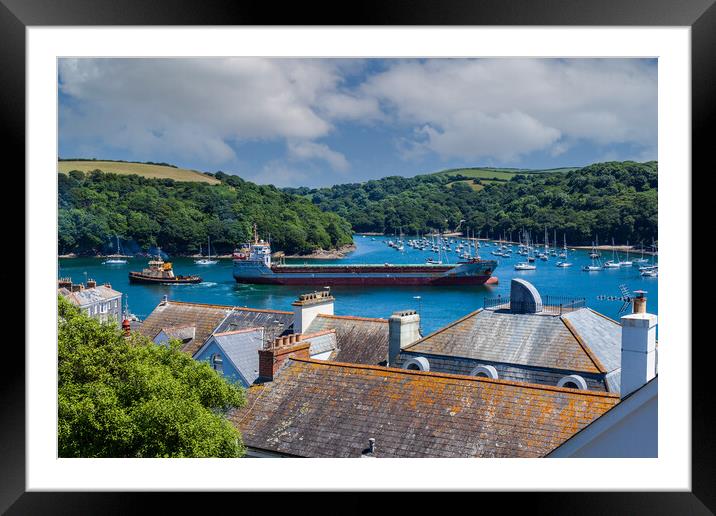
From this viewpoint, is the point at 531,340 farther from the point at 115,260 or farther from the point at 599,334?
the point at 115,260

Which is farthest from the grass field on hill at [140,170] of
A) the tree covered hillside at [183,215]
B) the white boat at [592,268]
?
the white boat at [592,268]

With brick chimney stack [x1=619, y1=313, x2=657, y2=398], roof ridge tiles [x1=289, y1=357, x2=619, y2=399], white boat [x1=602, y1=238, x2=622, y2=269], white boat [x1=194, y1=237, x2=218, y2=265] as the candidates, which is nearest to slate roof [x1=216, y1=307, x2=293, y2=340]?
roof ridge tiles [x1=289, y1=357, x2=619, y2=399]

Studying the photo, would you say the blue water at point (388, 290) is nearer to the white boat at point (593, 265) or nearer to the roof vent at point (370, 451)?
the white boat at point (593, 265)

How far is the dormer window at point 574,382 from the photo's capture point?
4.98 metres

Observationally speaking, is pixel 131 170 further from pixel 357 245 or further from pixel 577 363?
pixel 577 363

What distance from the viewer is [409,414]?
12.3 ft

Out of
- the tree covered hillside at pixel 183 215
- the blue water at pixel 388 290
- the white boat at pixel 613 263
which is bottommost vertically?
the blue water at pixel 388 290

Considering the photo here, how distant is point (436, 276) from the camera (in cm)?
2977

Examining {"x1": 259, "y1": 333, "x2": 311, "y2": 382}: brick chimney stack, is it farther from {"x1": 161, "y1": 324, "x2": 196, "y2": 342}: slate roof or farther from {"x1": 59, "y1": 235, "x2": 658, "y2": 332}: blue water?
{"x1": 59, "y1": 235, "x2": 658, "y2": 332}: blue water

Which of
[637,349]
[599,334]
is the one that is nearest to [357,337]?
[599,334]

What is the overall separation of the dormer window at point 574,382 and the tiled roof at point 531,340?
8 centimetres

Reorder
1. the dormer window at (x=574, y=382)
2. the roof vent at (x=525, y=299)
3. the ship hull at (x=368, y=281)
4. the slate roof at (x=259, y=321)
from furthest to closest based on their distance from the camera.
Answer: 1. the ship hull at (x=368, y=281)
2. the slate roof at (x=259, y=321)
3. the roof vent at (x=525, y=299)
4. the dormer window at (x=574, y=382)

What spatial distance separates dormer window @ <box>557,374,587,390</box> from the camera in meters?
4.98
